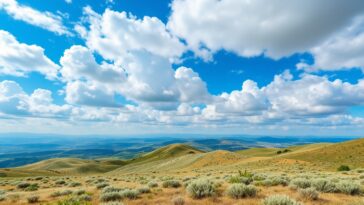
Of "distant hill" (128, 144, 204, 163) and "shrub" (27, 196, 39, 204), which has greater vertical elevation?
"shrub" (27, 196, 39, 204)

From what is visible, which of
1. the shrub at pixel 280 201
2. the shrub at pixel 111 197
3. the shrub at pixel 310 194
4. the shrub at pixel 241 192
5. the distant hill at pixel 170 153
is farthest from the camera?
the distant hill at pixel 170 153

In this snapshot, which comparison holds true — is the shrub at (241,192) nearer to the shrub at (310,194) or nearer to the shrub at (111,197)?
the shrub at (310,194)

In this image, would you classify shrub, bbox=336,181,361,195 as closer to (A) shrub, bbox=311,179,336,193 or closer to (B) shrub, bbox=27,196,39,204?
(A) shrub, bbox=311,179,336,193

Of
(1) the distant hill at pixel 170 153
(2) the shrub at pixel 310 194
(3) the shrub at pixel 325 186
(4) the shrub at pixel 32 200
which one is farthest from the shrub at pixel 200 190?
(1) the distant hill at pixel 170 153

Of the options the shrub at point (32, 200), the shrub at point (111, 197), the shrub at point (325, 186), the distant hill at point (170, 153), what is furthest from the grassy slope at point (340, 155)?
the distant hill at point (170, 153)

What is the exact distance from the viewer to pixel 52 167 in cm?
11806

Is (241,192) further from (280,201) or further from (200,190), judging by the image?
(280,201)

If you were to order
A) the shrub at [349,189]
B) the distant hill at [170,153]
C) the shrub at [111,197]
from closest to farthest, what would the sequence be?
the shrub at [349,189] < the shrub at [111,197] < the distant hill at [170,153]

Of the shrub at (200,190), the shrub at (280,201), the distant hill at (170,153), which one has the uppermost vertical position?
the shrub at (280,201)

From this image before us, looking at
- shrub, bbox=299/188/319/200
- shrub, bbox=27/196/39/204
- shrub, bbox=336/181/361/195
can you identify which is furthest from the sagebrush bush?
shrub, bbox=27/196/39/204

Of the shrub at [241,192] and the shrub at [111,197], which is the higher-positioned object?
the shrub at [241,192]

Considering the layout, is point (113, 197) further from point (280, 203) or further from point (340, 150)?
point (340, 150)

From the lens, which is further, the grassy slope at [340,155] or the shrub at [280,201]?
the grassy slope at [340,155]

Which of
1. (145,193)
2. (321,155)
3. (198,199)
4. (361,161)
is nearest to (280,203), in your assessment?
(198,199)
